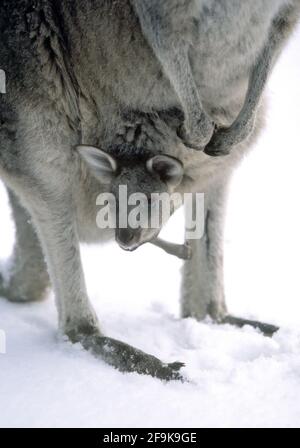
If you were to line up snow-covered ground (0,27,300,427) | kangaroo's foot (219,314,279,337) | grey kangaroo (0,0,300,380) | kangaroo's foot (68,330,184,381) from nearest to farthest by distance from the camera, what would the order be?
snow-covered ground (0,27,300,427), kangaroo's foot (68,330,184,381), grey kangaroo (0,0,300,380), kangaroo's foot (219,314,279,337)

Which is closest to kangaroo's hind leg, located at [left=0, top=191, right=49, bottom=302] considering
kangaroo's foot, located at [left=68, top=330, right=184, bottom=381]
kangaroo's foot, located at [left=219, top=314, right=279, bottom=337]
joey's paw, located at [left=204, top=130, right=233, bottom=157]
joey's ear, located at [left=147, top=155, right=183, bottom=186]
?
kangaroo's foot, located at [left=68, top=330, right=184, bottom=381]


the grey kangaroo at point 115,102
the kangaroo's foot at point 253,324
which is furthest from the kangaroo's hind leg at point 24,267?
the kangaroo's foot at point 253,324

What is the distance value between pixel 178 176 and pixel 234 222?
2.29 metres

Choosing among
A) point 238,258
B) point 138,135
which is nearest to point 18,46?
point 138,135

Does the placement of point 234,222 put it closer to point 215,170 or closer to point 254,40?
point 215,170

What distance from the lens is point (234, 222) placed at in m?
5.34

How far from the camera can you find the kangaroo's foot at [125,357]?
8.84ft

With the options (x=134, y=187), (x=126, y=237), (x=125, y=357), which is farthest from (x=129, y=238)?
(x=125, y=357)

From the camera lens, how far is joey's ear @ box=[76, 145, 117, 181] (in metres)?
2.98

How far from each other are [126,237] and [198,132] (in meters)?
0.54

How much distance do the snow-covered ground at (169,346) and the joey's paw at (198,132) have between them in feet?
2.16

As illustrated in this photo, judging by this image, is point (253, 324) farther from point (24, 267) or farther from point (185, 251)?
point (24, 267)

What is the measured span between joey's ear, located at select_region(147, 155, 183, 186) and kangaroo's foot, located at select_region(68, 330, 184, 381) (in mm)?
761

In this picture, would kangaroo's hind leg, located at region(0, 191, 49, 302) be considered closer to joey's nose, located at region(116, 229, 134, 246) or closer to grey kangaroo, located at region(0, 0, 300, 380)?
grey kangaroo, located at region(0, 0, 300, 380)
